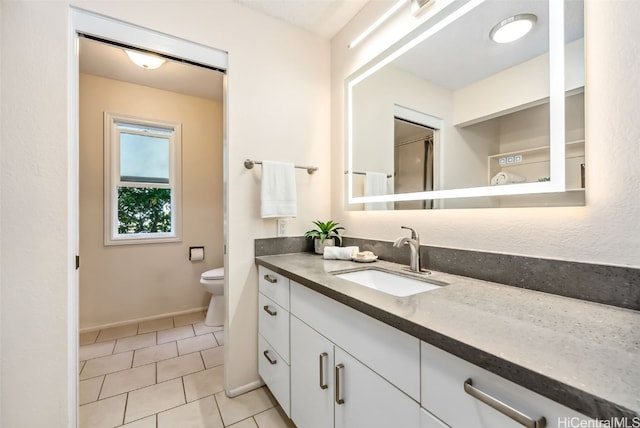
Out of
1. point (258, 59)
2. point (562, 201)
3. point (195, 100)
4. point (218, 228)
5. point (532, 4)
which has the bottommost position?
point (218, 228)

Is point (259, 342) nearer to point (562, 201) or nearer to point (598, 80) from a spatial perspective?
point (562, 201)

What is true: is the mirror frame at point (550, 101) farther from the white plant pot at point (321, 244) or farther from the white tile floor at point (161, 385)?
the white tile floor at point (161, 385)

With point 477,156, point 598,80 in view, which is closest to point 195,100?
point 477,156

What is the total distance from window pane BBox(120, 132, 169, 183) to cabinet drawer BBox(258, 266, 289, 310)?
1.91 metres

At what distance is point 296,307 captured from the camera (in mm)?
1239

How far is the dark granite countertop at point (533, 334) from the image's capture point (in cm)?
42

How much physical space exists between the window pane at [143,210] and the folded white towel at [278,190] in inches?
68.6

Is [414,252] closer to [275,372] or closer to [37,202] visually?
[275,372]

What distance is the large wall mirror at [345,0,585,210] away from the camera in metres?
0.90

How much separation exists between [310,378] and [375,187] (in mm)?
1136

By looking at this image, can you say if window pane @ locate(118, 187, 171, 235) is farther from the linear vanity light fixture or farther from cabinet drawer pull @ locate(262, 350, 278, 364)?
the linear vanity light fixture

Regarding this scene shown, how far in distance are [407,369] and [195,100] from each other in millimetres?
3182

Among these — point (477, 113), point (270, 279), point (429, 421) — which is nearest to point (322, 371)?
point (429, 421)

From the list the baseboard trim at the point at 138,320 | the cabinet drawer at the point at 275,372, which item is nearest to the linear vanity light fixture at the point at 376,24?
the cabinet drawer at the point at 275,372
